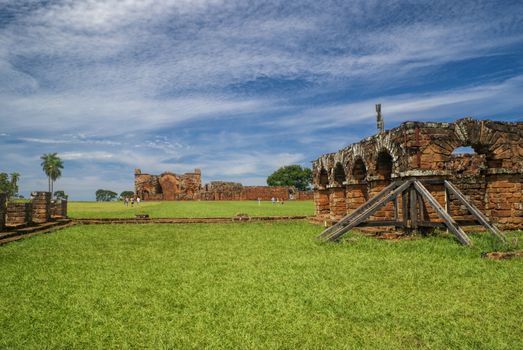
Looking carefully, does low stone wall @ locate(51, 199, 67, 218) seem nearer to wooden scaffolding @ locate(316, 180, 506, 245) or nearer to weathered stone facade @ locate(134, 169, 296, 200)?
wooden scaffolding @ locate(316, 180, 506, 245)

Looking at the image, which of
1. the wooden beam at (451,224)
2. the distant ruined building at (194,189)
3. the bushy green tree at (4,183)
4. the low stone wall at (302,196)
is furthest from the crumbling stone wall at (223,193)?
the wooden beam at (451,224)

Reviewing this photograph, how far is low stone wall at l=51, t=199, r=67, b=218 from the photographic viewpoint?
18.2 m

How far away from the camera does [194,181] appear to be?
5919cm

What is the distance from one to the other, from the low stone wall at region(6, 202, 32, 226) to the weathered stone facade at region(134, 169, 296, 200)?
4039 cm

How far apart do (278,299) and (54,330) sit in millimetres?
2276

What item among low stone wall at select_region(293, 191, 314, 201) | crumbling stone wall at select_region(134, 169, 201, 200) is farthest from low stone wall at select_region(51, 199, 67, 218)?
low stone wall at select_region(293, 191, 314, 201)

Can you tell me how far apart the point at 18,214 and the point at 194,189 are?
150ft

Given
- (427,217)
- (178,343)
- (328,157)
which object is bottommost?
(178,343)

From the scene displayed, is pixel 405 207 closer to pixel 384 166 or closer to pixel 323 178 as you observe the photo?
pixel 384 166

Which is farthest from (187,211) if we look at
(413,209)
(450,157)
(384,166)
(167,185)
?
(167,185)

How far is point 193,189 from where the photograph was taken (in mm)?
59125

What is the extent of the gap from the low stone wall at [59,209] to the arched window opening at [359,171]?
13529mm

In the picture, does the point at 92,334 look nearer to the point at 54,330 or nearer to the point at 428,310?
the point at 54,330

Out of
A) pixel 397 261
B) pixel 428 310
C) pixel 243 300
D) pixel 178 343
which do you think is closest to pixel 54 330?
pixel 178 343
